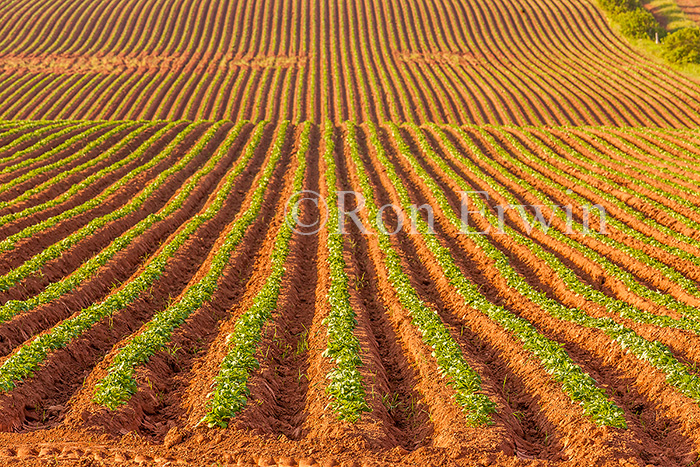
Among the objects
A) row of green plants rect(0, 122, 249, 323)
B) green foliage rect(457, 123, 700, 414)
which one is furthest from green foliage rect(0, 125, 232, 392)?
green foliage rect(457, 123, 700, 414)

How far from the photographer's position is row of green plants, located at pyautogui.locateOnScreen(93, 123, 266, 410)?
839cm

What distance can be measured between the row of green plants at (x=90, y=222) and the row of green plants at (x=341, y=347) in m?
8.60

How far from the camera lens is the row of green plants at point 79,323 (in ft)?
28.9

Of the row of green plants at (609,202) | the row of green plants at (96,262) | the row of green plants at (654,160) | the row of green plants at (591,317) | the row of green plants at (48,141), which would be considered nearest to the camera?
the row of green plants at (591,317)

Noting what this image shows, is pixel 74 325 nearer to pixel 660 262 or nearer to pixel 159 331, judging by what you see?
pixel 159 331

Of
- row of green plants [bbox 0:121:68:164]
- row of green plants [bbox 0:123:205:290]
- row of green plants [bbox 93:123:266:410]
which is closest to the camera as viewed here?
row of green plants [bbox 93:123:266:410]

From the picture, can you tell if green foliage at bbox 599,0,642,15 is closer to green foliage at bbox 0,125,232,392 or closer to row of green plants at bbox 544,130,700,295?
row of green plants at bbox 544,130,700,295

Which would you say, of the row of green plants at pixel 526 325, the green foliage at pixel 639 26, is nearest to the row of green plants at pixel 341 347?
the row of green plants at pixel 526 325

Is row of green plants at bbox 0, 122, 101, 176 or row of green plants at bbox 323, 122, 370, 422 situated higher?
row of green plants at bbox 0, 122, 101, 176

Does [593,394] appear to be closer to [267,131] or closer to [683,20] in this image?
[267,131]

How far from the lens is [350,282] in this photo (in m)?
13.8

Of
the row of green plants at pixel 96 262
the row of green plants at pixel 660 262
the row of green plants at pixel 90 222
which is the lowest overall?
the row of green plants at pixel 660 262

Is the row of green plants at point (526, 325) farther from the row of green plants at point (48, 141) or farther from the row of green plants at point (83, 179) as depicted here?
the row of green plants at point (48, 141)
